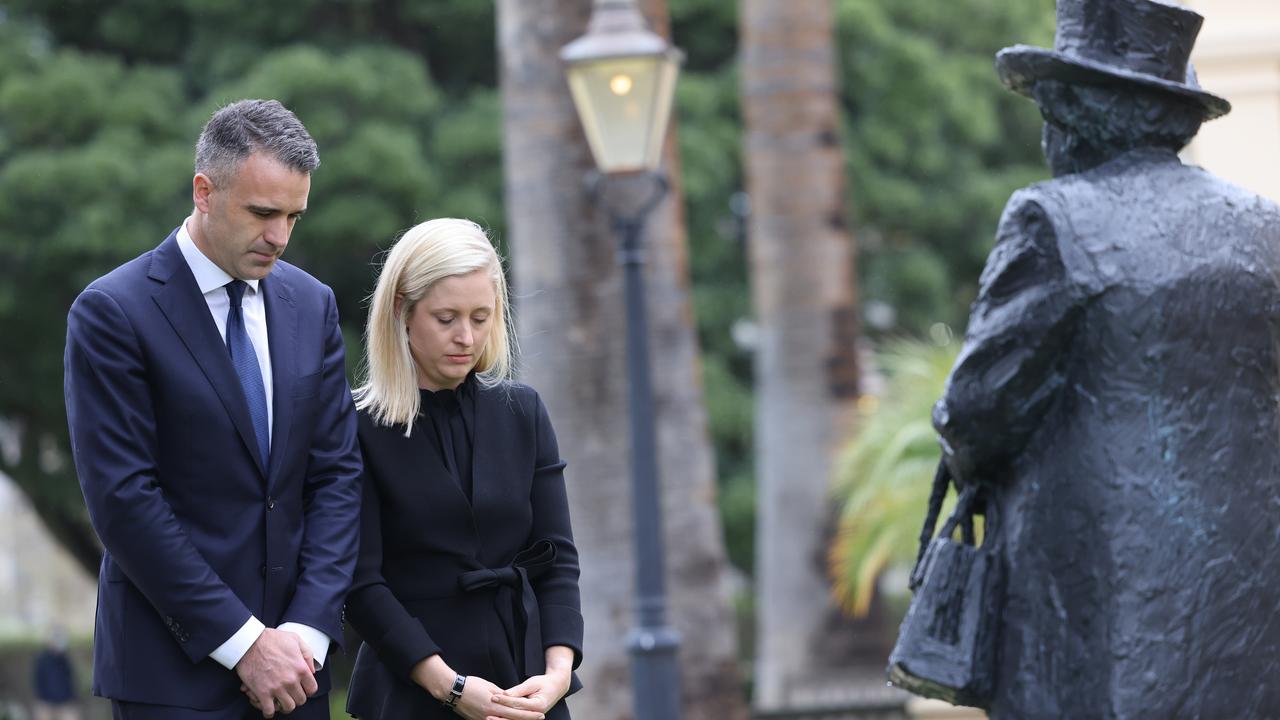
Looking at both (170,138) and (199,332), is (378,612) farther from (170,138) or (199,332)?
(170,138)

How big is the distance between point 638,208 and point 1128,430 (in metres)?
4.94

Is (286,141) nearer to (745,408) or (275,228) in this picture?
(275,228)

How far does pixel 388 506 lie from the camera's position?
12.8 feet

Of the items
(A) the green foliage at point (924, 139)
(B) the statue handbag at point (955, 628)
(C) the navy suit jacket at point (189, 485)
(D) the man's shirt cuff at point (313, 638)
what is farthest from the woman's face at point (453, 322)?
(A) the green foliage at point (924, 139)

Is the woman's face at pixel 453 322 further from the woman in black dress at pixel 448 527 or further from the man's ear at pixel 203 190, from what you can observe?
the man's ear at pixel 203 190

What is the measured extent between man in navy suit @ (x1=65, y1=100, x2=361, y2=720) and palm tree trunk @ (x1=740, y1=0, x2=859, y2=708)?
1059 cm

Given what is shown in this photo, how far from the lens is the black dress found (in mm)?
3842

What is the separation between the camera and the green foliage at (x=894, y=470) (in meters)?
9.98

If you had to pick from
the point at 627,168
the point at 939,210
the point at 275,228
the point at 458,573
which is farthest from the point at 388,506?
the point at 939,210

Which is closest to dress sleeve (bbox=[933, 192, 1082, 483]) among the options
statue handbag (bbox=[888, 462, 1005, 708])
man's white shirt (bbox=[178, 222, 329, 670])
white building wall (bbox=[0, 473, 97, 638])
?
statue handbag (bbox=[888, 462, 1005, 708])

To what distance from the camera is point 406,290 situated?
3.91 meters

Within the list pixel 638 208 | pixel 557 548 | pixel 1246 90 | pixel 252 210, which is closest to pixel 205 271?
pixel 252 210

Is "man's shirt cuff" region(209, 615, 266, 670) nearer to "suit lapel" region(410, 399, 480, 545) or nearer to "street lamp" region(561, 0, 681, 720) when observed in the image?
"suit lapel" region(410, 399, 480, 545)

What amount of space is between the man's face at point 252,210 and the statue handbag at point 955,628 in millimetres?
1606
